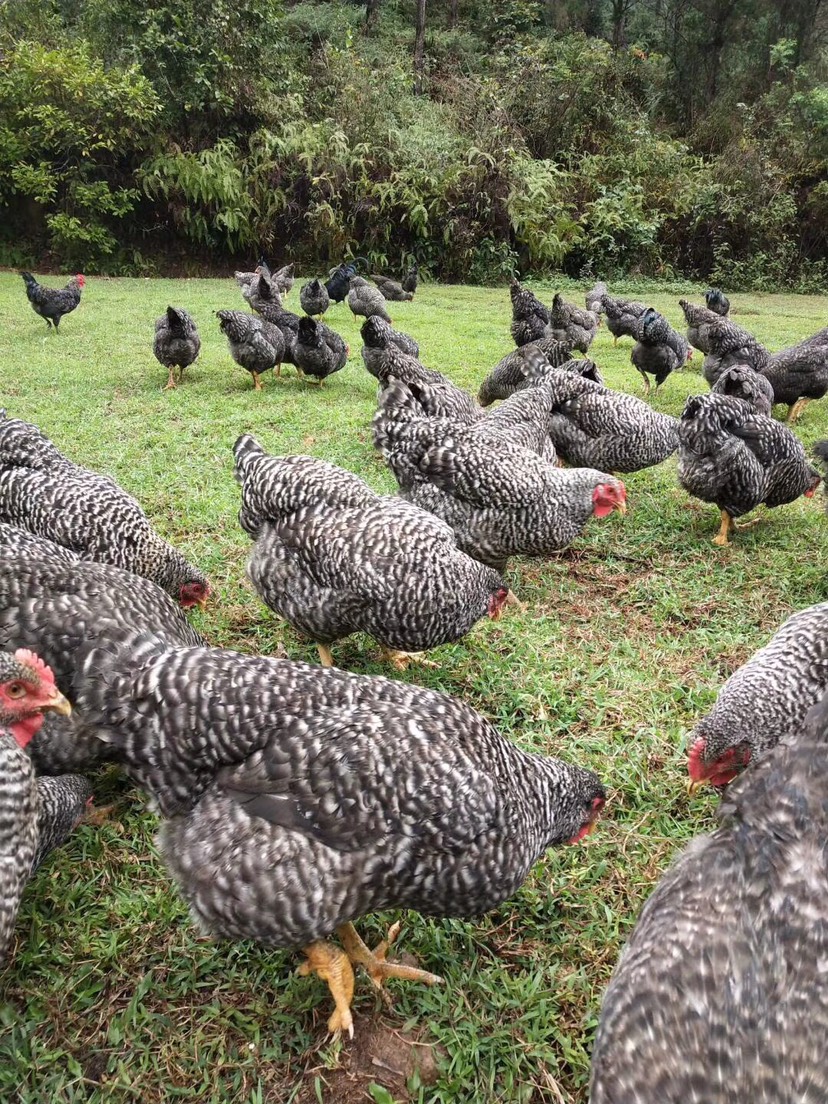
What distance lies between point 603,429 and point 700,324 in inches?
Answer: 186

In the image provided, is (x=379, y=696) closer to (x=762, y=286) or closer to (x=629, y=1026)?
(x=629, y=1026)

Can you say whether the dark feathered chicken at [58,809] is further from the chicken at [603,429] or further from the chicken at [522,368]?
the chicken at [522,368]

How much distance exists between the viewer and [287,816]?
7.43ft

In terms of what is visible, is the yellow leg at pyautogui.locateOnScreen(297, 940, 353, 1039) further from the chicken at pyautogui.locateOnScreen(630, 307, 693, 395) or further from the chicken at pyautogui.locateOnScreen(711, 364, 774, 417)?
the chicken at pyautogui.locateOnScreen(630, 307, 693, 395)

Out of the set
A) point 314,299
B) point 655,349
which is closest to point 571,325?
point 655,349

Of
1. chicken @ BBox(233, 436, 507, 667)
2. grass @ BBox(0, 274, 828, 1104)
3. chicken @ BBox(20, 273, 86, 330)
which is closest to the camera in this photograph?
grass @ BBox(0, 274, 828, 1104)

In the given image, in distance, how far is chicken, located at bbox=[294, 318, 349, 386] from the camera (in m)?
9.01

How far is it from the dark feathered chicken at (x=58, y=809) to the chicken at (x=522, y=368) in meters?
5.43

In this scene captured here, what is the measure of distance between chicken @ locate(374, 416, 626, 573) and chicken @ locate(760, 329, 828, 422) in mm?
4493

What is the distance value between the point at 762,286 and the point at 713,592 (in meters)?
18.5

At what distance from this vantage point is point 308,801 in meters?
2.28

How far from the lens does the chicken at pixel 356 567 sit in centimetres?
359

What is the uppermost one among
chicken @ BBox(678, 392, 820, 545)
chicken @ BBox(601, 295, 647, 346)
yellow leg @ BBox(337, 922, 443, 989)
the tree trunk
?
the tree trunk

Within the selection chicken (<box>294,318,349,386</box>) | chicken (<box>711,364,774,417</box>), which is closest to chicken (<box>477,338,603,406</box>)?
chicken (<box>711,364,774,417</box>)
